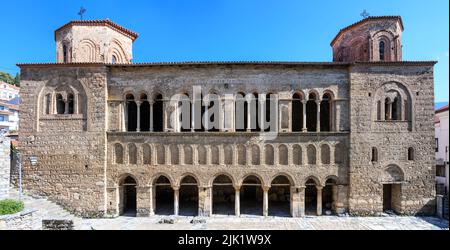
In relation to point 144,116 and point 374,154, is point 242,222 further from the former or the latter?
point 144,116

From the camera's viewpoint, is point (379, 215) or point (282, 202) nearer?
point (379, 215)

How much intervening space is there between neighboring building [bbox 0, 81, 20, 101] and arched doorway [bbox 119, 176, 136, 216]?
57404 millimetres

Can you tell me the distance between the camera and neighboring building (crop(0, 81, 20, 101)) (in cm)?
5325

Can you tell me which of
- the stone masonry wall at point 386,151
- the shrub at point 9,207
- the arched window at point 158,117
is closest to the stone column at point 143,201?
the arched window at point 158,117

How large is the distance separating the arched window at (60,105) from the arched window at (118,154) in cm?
454

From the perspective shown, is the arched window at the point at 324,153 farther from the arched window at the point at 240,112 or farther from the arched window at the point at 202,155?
the arched window at the point at 202,155

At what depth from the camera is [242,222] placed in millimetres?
13383

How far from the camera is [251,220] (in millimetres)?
13719

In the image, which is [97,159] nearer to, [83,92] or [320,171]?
[83,92]

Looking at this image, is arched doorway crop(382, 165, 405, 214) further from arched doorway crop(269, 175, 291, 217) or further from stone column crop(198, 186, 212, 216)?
stone column crop(198, 186, 212, 216)

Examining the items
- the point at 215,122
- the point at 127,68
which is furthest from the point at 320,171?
the point at 127,68

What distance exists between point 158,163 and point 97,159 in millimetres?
3798

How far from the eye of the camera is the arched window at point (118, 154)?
47.5 ft
